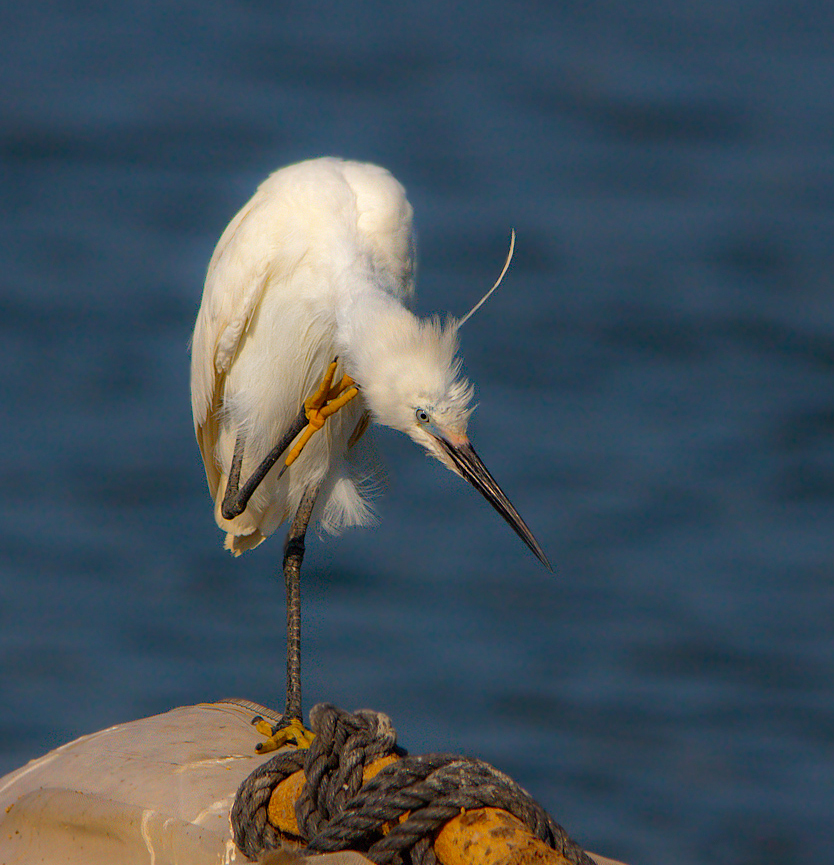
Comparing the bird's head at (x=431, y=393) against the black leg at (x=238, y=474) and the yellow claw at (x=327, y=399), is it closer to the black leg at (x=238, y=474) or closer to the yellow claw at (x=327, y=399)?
the yellow claw at (x=327, y=399)

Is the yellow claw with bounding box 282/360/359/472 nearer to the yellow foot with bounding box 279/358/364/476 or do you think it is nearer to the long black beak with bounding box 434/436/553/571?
the yellow foot with bounding box 279/358/364/476

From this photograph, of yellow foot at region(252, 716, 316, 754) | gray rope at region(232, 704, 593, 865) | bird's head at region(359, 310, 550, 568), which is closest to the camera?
gray rope at region(232, 704, 593, 865)

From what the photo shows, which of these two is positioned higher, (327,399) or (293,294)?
(293,294)

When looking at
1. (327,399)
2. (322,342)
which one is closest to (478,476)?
(327,399)

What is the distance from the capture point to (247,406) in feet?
A: 13.2

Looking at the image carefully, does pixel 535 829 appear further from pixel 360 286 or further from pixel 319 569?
pixel 319 569

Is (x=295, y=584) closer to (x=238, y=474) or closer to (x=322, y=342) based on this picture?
(x=238, y=474)

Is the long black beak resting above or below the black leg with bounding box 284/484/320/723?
above

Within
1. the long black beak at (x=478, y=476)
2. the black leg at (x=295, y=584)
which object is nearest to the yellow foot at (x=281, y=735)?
the black leg at (x=295, y=584)

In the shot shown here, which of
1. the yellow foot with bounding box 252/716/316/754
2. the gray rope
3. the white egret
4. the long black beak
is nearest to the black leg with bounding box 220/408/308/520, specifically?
the white egret

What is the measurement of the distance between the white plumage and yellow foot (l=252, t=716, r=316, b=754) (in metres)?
0.83

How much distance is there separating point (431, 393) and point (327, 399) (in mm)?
735

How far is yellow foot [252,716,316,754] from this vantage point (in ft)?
9.43

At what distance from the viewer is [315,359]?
388 centimetres
